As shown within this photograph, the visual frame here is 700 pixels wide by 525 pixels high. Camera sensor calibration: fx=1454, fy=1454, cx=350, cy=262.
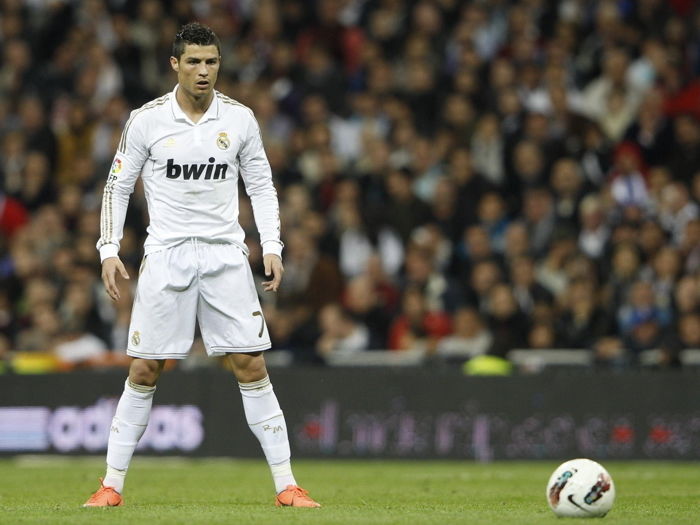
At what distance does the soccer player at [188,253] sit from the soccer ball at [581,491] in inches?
62.2

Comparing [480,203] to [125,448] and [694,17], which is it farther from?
[125,448]

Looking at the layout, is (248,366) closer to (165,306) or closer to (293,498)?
(165,306)

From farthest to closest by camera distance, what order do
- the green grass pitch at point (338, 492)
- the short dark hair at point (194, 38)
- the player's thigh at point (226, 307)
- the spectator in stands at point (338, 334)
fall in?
the spectator in stands at point (338, 334) < the player's thigh at point (226, 307) < the short dark hair at point (194, 38) < the green grass pitch at point (338, 492)

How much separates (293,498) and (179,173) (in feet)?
6.71

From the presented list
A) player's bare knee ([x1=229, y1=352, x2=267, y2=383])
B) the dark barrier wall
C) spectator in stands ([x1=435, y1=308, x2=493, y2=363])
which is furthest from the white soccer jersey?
spectator in stands ([x1=435, y1=308, x2=493, y2=363])

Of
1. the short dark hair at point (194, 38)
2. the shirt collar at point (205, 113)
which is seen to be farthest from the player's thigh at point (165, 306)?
the short dark hair at point (194, 38)

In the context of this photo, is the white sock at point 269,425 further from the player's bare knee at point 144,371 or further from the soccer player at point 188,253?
the player's bare knee at point 144,371

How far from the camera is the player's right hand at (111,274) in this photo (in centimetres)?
834

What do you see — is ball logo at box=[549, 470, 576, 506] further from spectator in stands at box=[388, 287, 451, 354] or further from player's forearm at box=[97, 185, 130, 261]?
spectator in stands at box=[388, 287, 451, 354]

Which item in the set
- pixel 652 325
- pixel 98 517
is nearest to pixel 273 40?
pixel 652 325

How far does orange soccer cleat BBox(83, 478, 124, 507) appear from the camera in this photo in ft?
28.1

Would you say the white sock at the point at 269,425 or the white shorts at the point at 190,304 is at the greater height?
the white shorts at the point at 190,304

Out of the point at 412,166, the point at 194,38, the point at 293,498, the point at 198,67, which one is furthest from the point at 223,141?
the point at 412,166

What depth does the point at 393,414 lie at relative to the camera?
14883 millimetres
